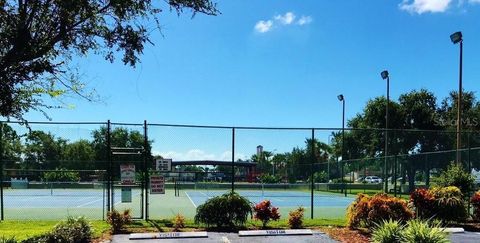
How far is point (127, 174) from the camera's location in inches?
608

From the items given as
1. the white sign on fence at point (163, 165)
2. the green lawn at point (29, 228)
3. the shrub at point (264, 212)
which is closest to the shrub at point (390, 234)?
the shrub at point (264, 212)

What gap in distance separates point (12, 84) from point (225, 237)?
625 cm

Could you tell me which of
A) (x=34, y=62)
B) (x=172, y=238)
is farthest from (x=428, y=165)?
(x=34, y=62)

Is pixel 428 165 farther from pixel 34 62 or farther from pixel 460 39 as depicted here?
pixel 34 62

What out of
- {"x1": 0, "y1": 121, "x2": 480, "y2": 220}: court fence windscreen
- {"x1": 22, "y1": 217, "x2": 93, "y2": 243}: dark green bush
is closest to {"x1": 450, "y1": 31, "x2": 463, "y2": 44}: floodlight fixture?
{"x1": 0, "y1": 121, "x2": 480, "y2": 220}: court fence windscreen

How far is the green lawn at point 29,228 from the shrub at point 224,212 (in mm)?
2517

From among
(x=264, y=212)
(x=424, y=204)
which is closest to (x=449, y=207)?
(x=424, y=204)

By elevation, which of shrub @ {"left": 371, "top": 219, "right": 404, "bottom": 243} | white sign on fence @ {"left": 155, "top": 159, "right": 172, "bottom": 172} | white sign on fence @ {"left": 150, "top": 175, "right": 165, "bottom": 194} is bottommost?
shrub @ {"left": 371, "top": 219, "right": 404, "bottom": 243}

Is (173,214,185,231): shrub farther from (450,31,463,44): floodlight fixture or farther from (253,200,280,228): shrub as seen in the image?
(450,31,463,44): floodlight fixture

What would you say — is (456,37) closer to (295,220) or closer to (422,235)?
(295,220)

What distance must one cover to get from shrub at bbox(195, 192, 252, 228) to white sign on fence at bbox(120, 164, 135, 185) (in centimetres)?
253

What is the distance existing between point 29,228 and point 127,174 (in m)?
3.07

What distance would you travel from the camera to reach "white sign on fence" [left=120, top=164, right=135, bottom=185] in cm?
1538

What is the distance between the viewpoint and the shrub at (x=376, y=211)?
512 inches
